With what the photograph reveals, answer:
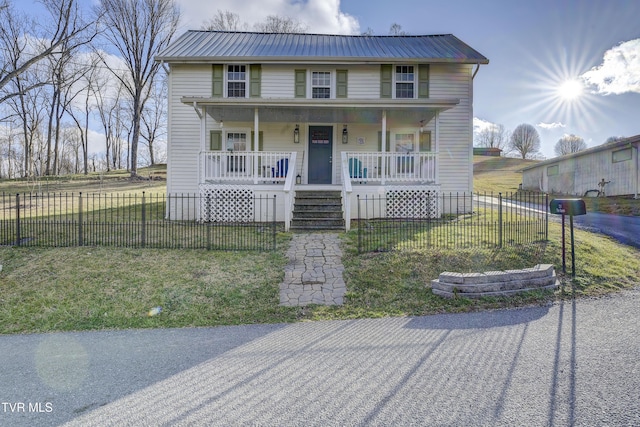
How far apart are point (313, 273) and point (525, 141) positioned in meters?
72.1

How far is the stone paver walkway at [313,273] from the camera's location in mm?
5724

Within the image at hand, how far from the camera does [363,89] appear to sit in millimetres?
12969

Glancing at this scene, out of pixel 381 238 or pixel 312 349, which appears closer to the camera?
pixel 312 349

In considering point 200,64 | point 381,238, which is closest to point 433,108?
point 381,238

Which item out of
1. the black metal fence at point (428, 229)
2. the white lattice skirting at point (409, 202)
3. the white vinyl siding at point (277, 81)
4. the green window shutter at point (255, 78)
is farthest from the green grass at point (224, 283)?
the green window shutter at point (255, 78)

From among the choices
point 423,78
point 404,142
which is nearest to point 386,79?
point 423,78

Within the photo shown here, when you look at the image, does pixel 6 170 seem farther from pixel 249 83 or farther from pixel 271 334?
pixel 271 334

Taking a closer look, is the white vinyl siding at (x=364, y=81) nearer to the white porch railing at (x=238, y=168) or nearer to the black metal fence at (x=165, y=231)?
the white porch railing at (x=238, y=168)

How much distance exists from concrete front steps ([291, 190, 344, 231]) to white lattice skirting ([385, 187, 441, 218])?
163cm

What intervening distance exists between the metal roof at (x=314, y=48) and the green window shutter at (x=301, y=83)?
554mm

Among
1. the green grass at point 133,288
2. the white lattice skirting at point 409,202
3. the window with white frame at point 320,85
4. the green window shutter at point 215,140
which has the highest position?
the window with white frame at point 320,85

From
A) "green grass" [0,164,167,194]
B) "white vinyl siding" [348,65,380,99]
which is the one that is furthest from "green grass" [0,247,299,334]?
"green grass" [0,164,167,194]

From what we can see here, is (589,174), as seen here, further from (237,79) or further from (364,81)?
(237,79)

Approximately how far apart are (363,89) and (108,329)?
11.2 meters
